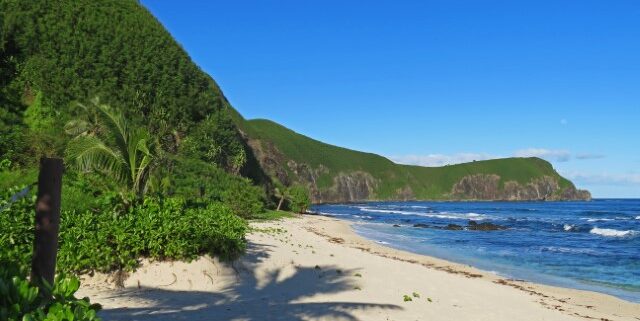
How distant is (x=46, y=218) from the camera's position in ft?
13.2

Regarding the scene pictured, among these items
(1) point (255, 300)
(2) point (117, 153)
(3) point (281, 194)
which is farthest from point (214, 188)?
(1) point (255, 300)

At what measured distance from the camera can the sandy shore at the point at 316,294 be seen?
9.52 meters

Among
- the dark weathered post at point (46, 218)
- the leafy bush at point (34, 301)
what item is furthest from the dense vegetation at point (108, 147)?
the dark weathered post at point (46, 218)

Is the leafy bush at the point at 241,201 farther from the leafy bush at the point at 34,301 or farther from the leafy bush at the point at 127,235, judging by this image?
the leafy bush at the point at 34,301

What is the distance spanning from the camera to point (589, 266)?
83.8ft

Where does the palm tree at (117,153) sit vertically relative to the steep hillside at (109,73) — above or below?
below

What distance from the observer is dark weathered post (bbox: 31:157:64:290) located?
13.1ft

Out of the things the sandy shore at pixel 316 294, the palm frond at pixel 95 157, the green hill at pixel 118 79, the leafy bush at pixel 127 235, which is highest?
the green hill at pixel 118 79

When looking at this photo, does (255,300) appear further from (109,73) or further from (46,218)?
(109,73)

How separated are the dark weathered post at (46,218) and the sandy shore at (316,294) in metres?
4.53

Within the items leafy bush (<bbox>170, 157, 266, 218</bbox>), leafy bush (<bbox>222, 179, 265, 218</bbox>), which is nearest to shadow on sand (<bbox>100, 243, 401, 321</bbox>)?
leafy bush (<bbox>170, 157, 266, 218</bbox>)

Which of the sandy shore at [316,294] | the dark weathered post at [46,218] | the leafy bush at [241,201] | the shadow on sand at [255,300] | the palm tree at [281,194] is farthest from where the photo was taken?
the palm tree at [281,194]

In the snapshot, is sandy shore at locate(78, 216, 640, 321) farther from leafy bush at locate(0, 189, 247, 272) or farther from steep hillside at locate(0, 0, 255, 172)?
steep hillside at locate(0, 0, 255, 172)

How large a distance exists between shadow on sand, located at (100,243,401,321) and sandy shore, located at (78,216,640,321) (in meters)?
0.02
